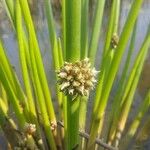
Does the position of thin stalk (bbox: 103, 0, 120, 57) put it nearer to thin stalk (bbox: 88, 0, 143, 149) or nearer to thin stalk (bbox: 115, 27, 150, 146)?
thin stalk (bbox: 115, 27, 150, 146)

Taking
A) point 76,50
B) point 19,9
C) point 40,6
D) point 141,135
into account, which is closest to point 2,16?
point 40,6

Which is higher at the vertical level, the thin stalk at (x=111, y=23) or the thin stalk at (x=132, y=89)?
the thin stalk at (x=111, y=23)

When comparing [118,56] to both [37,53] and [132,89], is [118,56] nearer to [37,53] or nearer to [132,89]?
[37,53]

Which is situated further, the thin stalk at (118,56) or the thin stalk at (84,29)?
the thin stalk at (84,29)

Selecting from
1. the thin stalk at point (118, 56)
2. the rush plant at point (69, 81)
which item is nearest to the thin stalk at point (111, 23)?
the rush plant at point (69, 81)

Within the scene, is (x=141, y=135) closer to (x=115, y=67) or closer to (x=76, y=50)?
(x=115, y=67)

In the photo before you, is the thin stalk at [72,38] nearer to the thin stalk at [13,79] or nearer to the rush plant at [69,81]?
the rush plant at [69,81]

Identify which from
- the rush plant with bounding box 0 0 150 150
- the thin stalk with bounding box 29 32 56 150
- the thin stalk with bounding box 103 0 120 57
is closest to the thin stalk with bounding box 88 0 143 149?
the rush plant with bounding box 0 0 150 150

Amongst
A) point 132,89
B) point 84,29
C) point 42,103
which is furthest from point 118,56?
point 132,89
